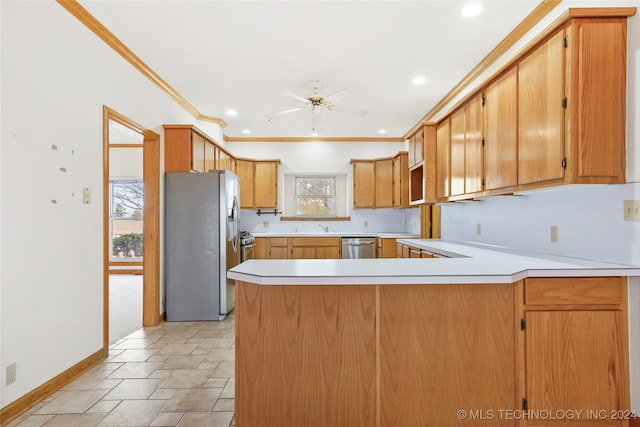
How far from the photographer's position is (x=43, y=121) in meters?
2.13

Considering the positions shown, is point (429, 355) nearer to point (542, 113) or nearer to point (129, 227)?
point (542, 113)

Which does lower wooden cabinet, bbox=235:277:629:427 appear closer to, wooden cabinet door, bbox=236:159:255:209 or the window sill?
wooden cabinet door, bbox=236:159:255:209

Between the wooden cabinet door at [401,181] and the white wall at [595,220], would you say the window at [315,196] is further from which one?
the white wall at [595,220]

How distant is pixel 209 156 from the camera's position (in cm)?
454

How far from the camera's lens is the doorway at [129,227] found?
2.84 meters

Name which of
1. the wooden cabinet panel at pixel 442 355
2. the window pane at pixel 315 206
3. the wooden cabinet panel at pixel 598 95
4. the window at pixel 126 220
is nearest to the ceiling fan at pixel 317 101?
the wooden cabinet panel at pixel 598 95

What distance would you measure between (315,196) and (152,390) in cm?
451

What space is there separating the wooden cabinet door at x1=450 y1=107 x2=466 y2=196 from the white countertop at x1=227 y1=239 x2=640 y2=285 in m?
1.27

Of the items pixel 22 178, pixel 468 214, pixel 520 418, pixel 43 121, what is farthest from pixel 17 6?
pixel 468 214

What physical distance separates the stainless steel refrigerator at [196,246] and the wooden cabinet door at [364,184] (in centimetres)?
277

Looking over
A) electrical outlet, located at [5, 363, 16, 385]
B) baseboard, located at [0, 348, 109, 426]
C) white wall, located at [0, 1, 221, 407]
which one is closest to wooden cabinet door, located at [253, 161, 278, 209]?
white wall, located at [0, 1, 221, 407]

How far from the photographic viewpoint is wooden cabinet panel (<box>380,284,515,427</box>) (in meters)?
1.66

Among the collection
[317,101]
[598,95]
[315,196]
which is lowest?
[315,196]

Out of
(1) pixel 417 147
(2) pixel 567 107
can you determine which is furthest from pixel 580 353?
(1) pixel 417 147
